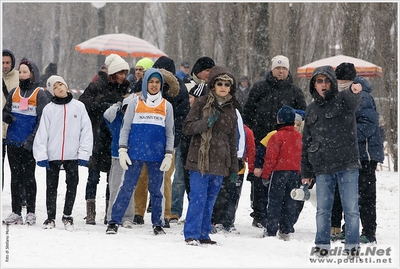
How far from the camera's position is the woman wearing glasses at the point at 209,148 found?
761cm

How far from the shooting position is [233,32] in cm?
2650

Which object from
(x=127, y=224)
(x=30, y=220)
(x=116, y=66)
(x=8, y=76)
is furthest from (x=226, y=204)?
(x=8, y=76)

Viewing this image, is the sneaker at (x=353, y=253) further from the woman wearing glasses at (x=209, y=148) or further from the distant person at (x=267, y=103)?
the distant person at (x=267, y=103)

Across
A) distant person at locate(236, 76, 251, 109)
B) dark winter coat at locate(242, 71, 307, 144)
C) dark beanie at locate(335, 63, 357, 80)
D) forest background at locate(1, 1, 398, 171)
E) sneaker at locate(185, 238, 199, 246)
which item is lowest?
sneaker at locate(185, 238, 199, 246)

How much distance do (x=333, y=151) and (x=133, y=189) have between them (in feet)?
7.62

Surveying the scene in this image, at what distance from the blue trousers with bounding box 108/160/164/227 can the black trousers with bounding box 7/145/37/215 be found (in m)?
1.18

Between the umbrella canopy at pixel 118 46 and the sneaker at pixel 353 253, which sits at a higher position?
the umbrella canopy at pixel 118 46

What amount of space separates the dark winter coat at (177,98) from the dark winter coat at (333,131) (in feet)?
6.99

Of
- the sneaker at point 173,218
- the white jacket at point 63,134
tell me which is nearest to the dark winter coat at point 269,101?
the sneaker at point 173,218

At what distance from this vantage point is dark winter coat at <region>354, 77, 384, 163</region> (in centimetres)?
846

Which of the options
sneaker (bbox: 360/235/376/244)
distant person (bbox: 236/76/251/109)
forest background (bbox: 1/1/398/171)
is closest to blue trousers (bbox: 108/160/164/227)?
sneaker (bbox: 360/235/376/244)

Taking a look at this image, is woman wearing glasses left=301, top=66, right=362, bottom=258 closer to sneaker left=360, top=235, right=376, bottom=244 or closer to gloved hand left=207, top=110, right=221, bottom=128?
gloved hand left=207, top=110, right=221, bottom=128

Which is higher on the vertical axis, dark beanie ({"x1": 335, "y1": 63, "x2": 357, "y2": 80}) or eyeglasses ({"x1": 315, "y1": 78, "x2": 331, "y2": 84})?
dark beanie ({"x1": 335, "y1": 63, "x2": 357, "y2": 80})

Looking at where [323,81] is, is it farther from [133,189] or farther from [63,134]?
[63,134]
